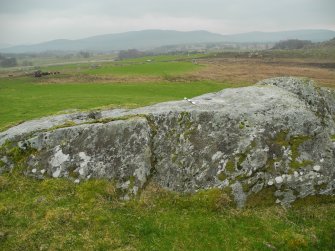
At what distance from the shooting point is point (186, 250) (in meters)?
11.7

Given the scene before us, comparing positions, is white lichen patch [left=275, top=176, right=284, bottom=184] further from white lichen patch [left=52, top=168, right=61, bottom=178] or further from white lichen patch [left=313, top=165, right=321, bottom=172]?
white lichen patch [left=52, top=168, right=61, bottom=178]

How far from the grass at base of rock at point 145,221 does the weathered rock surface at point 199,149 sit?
0.63m

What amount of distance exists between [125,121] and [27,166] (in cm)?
495

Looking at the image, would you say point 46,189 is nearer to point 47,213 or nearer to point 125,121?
point 47,213

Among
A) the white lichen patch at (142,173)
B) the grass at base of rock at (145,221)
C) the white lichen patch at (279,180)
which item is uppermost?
the white lichen patch at (142,173)

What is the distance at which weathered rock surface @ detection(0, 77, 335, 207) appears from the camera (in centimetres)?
1452

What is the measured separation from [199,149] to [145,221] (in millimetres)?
4105

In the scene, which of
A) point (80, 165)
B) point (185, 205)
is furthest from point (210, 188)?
point (80, 165)

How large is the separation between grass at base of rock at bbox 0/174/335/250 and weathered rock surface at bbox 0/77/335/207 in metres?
0.63

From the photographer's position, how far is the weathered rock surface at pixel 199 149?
14516mm

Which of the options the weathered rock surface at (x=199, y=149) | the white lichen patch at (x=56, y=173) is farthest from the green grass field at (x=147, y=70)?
the white lichen patch at (x=56, y=173)

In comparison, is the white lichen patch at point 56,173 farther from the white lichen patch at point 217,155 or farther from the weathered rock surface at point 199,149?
the white lichen patch at point 217,155

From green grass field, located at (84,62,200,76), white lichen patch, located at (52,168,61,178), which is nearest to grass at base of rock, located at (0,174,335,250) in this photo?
white lichen patch, located at (52,168,61,178)

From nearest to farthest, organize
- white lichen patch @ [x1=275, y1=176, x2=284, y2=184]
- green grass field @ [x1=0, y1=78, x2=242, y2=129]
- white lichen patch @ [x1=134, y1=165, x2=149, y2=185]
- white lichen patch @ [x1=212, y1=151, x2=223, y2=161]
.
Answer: white lichen patch @ [x1=275, y1=176, x2=284, y2=184] → white lichen patch @ [x1=134, y1=165, x2=149, y2=185] → white lichen patch @ [x1=212, y1=151, x2=223, y2=161] → green grass field @ [x1=0, y1=78, x2=242, y2=129]
